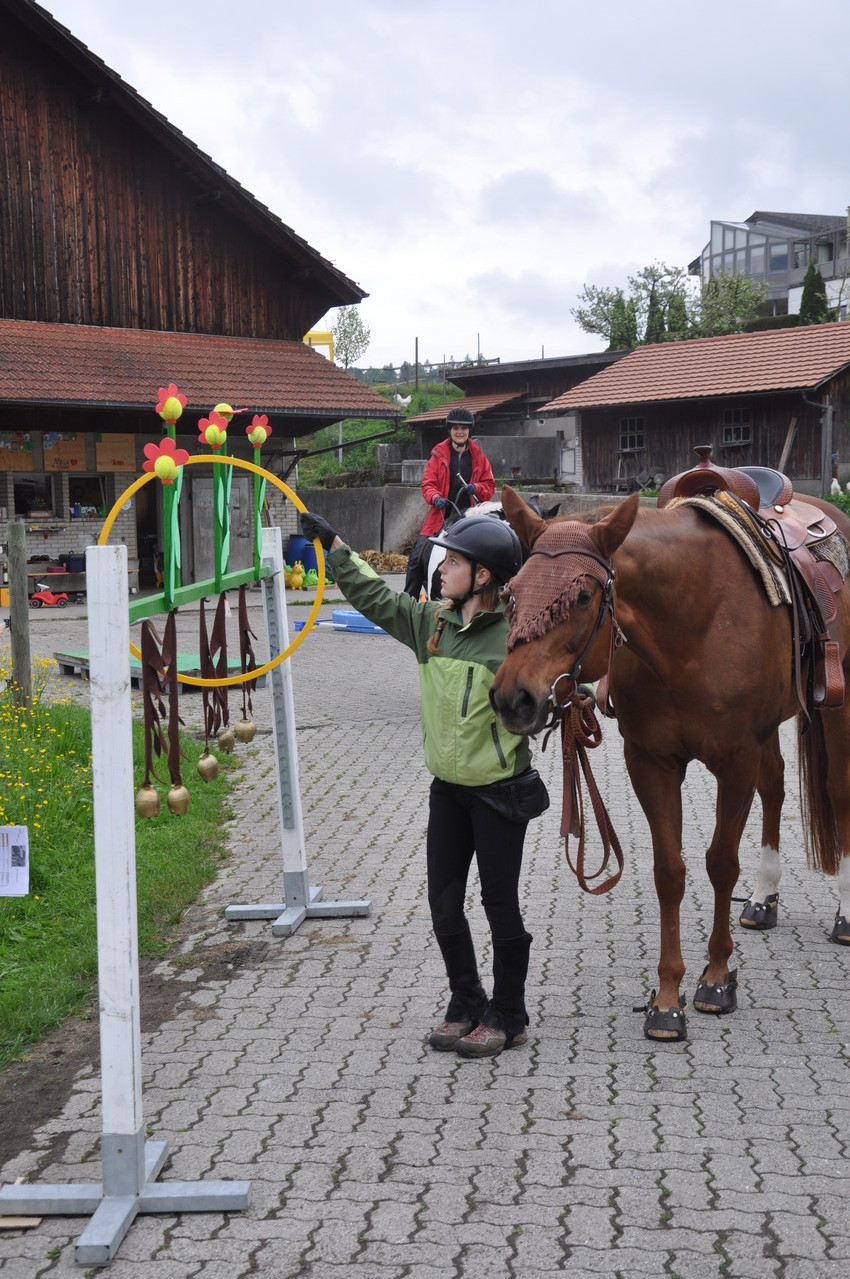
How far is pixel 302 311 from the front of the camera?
79.2 ft

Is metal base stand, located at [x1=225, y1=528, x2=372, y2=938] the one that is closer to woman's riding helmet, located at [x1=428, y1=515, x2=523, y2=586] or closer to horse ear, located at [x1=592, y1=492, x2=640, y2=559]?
woman's riding helmet, located at [x1=428, y1=515, x2=523, y2=586]

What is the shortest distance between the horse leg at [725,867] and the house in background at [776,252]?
193 feet

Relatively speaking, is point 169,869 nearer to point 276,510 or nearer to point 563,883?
point 563,883

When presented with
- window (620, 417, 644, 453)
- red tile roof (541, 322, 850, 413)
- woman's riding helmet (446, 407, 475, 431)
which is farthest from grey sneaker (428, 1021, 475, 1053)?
window (620, 417, 644, 453)

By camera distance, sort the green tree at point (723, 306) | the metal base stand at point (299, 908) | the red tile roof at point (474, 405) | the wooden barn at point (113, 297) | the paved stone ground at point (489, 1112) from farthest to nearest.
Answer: the green tree at point (723, 306)
the red tile roof at point (474, 405)
the wooden barn at point (113, 297)
the metal base stand at point (299, 908)
the paved stone ground at point (489, 1112)

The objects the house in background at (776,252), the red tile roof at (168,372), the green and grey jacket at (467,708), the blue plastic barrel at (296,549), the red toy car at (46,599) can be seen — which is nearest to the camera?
the green and grey jacket at (467,708)

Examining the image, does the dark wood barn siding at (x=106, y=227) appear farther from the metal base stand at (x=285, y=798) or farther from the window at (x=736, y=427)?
the metal base stand at (x=285, y=798)

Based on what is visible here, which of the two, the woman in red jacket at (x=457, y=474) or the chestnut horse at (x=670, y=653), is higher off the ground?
the woman in red jacket at (x=457, y=474)

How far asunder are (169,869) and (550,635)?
3.61 m

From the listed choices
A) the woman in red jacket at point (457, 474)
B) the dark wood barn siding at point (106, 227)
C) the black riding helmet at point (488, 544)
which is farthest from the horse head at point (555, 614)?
the dark wood barn siding at point (106, 227)

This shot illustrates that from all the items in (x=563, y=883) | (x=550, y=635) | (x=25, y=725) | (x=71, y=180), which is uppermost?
(x=71, y=180)

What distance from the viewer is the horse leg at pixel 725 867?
4.20 meters

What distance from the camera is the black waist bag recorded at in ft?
12.9

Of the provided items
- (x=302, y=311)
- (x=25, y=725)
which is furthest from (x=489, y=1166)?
(x=302, y=311)
